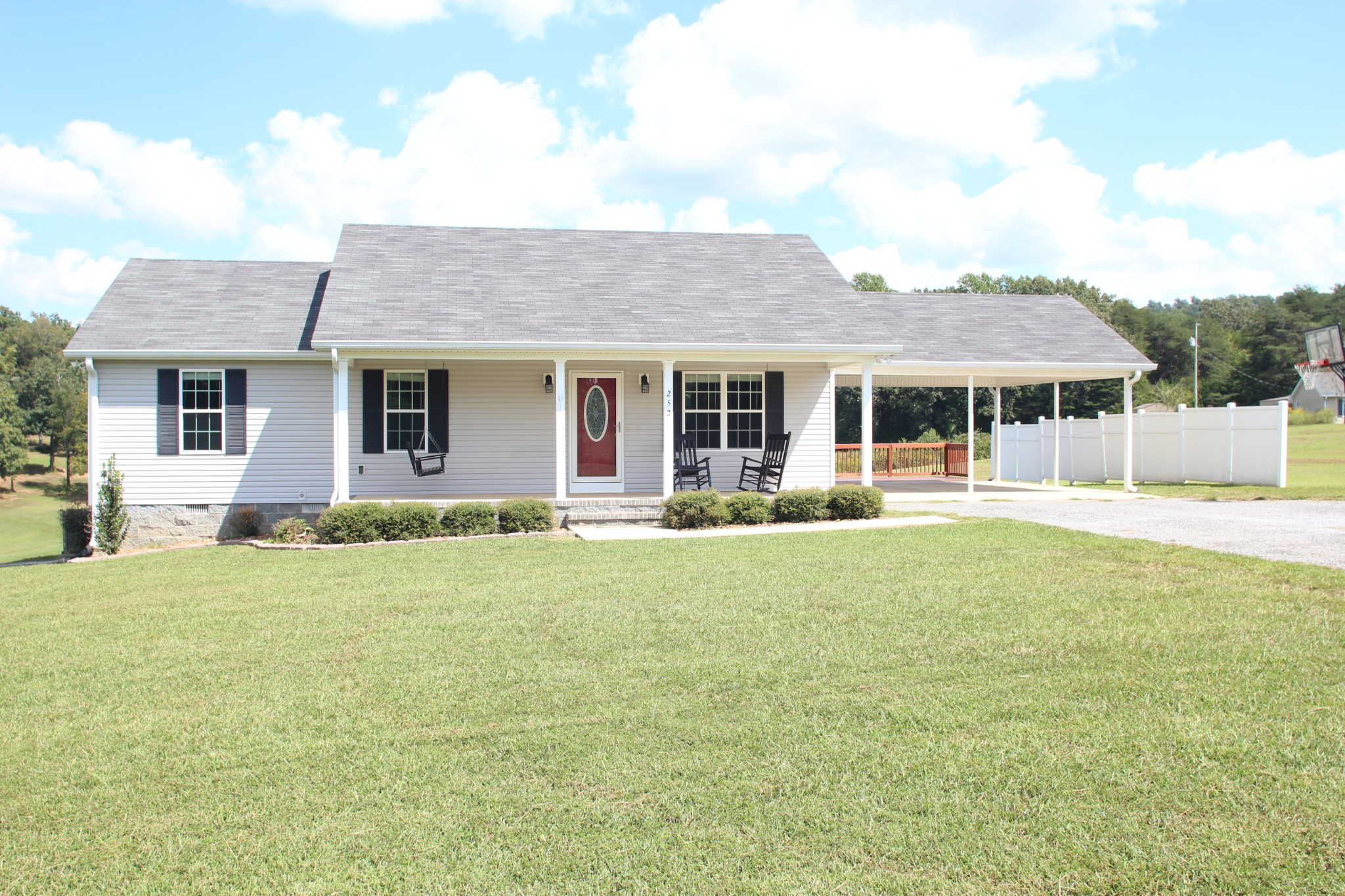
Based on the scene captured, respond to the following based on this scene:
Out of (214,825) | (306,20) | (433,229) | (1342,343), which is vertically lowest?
(214,825)

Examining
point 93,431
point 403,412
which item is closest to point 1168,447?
point 403,412

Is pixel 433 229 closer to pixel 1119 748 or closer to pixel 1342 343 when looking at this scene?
pixel 1119 748

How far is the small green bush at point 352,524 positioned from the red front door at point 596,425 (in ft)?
12.4

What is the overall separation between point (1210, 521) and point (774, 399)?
663 centimetres

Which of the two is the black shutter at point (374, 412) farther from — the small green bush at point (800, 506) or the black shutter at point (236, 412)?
the small green bush at point (800, 506)

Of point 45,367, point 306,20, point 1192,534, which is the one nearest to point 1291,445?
point 1192,534

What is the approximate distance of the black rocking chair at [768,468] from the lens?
46.8 ft

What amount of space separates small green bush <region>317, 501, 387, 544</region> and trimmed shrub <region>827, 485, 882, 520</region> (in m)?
6.31

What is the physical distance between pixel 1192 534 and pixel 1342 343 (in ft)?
A: 38.6

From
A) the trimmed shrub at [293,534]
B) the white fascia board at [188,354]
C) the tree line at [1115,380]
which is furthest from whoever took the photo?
the tree line at [1115,380]

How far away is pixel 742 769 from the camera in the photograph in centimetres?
399

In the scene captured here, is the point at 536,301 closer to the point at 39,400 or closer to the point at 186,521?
the point at 186,521

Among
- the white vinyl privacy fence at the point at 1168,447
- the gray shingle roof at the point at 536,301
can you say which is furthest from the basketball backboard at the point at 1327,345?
the gray shingle roof at the point at 536,301

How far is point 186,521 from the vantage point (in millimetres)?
14117
